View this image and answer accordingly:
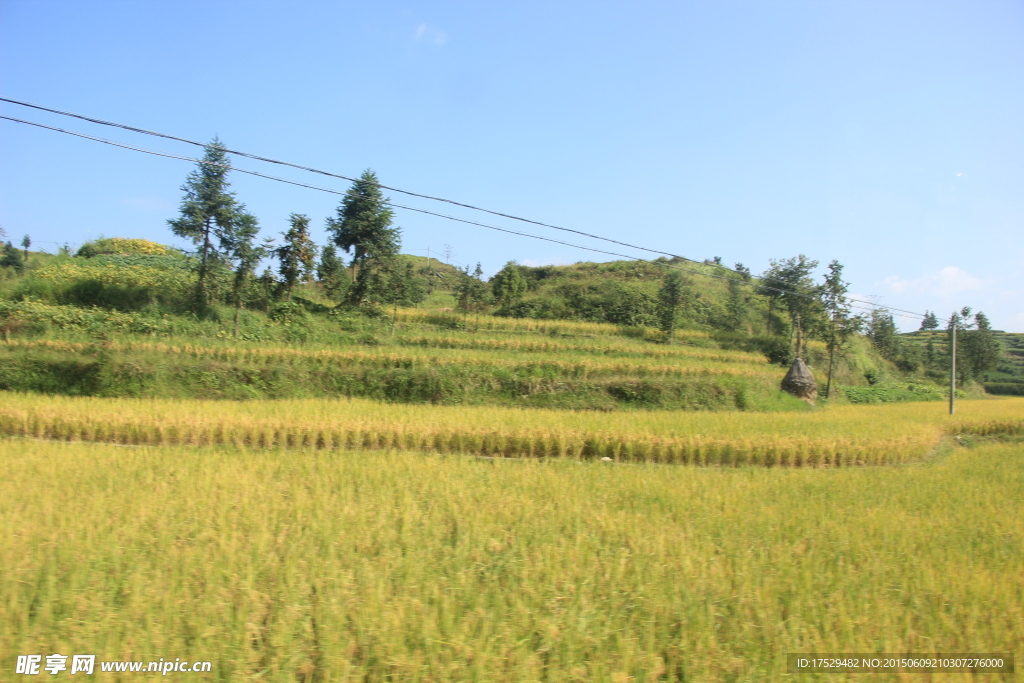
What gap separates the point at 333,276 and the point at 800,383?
64.3 feet

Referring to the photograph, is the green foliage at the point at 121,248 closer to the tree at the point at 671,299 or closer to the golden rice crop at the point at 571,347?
the golden rice crop at the point at 571,347

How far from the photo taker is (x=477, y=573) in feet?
13.6

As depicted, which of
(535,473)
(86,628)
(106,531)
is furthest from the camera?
(535,473)

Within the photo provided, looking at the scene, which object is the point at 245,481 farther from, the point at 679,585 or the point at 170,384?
the point at 170,384

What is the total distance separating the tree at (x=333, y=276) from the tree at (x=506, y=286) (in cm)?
691

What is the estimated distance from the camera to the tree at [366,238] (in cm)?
1978

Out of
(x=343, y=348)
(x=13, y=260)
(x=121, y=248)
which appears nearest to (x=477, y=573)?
(x=343, y=348)


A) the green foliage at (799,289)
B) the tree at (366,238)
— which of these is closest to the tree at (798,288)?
the green foliage at (799,289)

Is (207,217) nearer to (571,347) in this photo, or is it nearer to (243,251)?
(243,251)

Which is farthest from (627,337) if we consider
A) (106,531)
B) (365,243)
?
(106,531)

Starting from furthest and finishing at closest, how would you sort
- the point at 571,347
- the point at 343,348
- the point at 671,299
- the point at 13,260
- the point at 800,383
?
the point at 671,299, the point at 13,260, the point at 571,347, the point at 800,383, the point at 343,348

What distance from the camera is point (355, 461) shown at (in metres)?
7.39

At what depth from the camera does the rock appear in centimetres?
1678

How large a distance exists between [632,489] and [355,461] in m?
3.76
